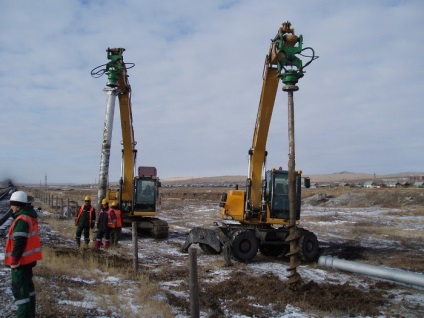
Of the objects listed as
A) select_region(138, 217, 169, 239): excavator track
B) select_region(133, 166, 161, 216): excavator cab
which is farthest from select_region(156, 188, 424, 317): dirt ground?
select_region(133, 166, 161, 216): excavator cab

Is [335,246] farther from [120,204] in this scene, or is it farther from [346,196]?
[346,196]

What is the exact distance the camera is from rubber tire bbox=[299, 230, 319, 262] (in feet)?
39.8

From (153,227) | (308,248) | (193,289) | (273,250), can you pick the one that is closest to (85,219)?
(153,227)

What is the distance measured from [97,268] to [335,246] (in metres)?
9.07

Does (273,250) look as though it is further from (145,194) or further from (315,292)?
(145,194)

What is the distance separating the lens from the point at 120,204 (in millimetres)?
17188

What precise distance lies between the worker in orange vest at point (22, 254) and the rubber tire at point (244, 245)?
6.76 meters

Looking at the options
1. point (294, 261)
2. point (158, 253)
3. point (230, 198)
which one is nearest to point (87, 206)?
point (158, 253)

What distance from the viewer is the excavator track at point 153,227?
16845 mm

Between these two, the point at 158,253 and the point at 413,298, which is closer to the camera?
the point at 413,298

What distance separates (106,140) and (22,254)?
381 inches

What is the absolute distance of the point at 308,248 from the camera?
40.3 ft

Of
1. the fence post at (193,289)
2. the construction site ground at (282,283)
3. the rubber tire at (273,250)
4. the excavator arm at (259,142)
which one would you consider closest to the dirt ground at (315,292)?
the construction site ground at (282,283)

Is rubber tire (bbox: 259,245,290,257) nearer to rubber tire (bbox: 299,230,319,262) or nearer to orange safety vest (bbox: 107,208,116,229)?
rubber tire (bbox: 299,230,319,262)
